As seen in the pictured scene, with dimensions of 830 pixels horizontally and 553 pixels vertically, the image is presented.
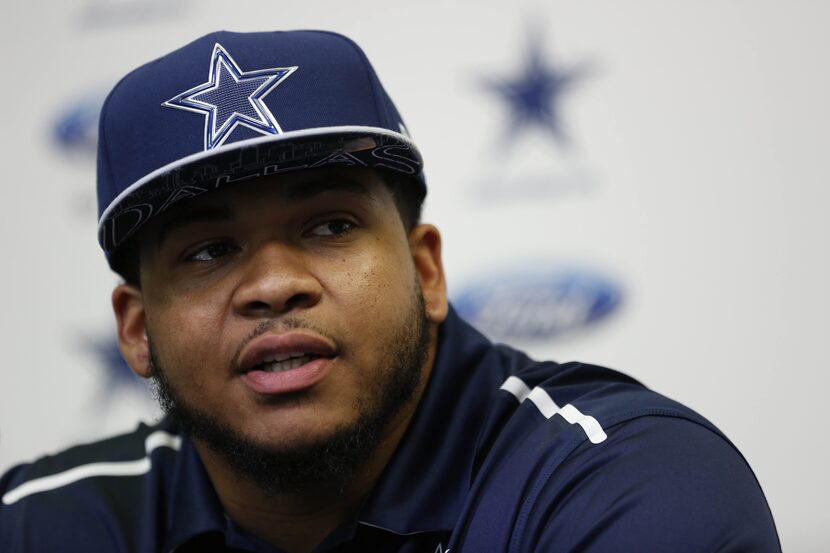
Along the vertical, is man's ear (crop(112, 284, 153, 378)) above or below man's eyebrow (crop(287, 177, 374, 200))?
below

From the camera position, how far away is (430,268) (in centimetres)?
117

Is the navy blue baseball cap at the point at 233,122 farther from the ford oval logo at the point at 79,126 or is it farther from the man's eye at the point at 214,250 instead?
the ford oval logo at the point at 79,126

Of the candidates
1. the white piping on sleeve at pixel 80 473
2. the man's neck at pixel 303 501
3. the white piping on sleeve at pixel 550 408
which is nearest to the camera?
the white piping on sleeve at pixel 550 408

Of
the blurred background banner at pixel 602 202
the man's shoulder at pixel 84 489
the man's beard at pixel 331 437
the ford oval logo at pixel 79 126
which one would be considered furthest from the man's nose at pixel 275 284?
the ford oval logo at pixel 79 126

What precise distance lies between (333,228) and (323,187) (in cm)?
5

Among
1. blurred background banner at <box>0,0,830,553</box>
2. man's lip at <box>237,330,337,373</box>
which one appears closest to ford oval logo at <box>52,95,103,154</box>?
blurred background banner at <box>0,0,830,553</box>

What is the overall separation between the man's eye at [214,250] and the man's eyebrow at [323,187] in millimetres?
89

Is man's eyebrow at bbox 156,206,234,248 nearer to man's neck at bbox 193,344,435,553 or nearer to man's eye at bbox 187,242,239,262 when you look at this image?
man's eye at bbox 187,242,239,262

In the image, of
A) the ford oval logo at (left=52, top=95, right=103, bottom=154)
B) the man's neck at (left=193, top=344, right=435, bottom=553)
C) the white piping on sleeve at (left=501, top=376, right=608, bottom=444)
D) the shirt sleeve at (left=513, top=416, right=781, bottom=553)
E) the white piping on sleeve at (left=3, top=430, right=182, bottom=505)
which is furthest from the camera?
the ford oval logo at (left=52, top=95, right=103, bottom=154)

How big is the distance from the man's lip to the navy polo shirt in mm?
200

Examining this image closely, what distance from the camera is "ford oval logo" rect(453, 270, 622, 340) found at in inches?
62.0

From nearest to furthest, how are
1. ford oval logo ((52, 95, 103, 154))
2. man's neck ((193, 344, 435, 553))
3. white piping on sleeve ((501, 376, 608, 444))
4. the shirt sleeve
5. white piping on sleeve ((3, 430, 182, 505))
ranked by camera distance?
1. the shirt sleeve
2. white piping on sleeve ((501, 376, 608, 444))
3. man's neck ((193, 344, 435, 553))
4. white piping on sleeve ((3, 430, 182, 505))
5. ford oval logo ((52, 95, 103, 154))

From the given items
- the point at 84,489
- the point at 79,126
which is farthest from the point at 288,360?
the point at 79,126

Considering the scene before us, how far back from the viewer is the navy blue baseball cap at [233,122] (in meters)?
0.91
